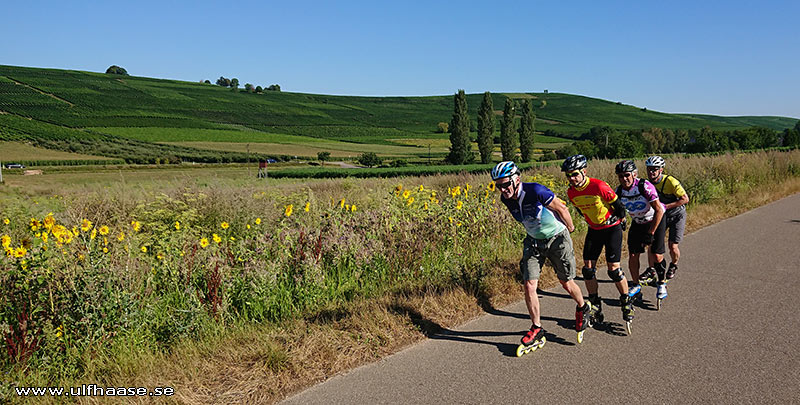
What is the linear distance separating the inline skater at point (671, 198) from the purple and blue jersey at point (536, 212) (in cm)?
260

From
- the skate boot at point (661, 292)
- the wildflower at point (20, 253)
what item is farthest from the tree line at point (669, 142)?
the wildflower at point (20, 253)

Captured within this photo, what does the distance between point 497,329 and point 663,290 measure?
2.29m

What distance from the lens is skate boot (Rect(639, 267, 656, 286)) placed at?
6.43m

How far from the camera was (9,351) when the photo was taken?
3.85 metres

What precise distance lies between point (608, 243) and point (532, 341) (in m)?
1.62

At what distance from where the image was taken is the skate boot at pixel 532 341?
173 inches

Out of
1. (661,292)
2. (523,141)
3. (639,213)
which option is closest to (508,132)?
(523,141)

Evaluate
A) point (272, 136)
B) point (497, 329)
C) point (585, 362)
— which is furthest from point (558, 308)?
point (272, 136)

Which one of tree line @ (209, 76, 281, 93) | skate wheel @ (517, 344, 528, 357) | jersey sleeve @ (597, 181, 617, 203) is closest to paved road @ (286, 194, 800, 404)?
skate wheel @ (517, 344, 528, 357)

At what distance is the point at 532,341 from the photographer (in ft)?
14.6

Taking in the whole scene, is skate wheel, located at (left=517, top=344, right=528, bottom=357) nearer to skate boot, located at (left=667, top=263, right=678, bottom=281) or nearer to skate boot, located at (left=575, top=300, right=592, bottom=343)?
skate boot, located at (left=575, top=300, right=592, bottom=343)

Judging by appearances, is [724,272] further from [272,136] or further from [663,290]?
[272,136]

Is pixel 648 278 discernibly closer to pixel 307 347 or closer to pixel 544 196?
pixel 544 196

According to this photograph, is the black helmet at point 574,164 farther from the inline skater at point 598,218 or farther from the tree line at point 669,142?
the tree line at point 669,142
